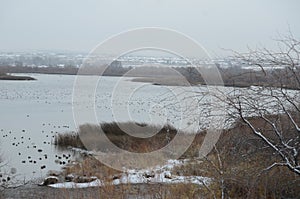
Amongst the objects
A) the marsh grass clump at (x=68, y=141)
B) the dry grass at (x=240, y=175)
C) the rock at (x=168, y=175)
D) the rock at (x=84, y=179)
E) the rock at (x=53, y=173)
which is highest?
the dry grass at (x=240, y=175)

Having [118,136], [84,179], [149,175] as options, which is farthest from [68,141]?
[149,175]

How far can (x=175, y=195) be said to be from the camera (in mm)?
6469

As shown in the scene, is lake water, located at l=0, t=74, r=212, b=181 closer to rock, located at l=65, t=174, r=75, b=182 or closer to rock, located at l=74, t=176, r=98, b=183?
rock, located at l=65, t=174, r=75, b=182

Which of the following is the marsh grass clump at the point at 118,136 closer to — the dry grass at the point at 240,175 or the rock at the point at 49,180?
the rock at the point at 49,180

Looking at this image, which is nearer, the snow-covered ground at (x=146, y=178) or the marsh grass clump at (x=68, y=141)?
the snow-covered ground at (x=146, y=178)

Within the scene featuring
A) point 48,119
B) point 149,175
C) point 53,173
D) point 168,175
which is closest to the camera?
point 168,175

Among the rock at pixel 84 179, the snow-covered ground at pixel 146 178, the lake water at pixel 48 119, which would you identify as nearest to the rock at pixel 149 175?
the snow-covered ground at pixel 146 178

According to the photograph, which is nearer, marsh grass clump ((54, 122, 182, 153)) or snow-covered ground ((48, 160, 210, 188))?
snow-covered ground ((48, 160, 210, 188))

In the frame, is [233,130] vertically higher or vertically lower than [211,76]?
lower

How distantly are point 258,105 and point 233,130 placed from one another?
3.18ft

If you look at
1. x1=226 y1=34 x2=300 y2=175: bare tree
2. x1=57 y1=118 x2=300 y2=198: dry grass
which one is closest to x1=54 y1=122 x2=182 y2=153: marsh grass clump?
x1=57 y1=118 x2=300 y2=198: dry grass

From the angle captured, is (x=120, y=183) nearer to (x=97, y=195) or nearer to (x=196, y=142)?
(x=97, y=195)

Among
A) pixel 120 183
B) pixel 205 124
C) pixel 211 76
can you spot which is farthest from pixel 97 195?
pixel 211 76

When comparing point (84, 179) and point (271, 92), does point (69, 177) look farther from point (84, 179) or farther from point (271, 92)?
point (271, 92)
